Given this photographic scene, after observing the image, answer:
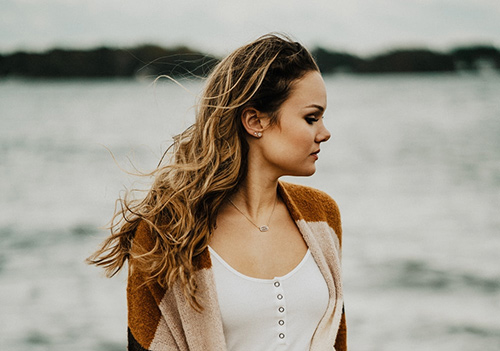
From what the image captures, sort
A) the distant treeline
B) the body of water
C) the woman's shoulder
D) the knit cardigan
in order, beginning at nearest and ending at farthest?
the knit cardigan, the woman's shoulder, the body of water, the distant treeline

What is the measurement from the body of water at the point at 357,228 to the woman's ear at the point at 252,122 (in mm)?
259

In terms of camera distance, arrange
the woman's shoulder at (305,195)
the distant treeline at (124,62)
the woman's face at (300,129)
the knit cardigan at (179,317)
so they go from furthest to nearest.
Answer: the distant treeline at (124,62) → the woman's shoulder at (305,195) → the woman's face at (300,129) → the knit cardigan at (179,317)

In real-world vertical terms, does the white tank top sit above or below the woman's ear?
below

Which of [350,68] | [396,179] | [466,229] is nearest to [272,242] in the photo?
[466,229]

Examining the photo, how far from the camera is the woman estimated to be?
1979 mm

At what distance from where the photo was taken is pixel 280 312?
2012 mm

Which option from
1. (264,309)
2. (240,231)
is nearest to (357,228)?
(240,231)

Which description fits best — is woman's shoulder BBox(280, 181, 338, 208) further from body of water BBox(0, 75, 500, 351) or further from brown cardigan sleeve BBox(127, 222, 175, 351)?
brown cardigan sleeve BBox(127, 222, 175, 351)

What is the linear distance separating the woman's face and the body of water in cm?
41

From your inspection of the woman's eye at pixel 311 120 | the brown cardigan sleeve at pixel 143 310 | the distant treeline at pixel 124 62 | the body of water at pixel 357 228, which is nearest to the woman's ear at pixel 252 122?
the woman's eye at pixel 311 120

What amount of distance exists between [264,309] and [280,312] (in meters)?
0.06

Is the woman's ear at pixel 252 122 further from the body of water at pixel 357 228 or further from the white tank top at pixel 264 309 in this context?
the white tank top at pixel 264 309

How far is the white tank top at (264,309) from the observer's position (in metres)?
1.97

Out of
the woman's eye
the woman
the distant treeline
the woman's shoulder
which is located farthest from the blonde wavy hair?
the distant treeline
